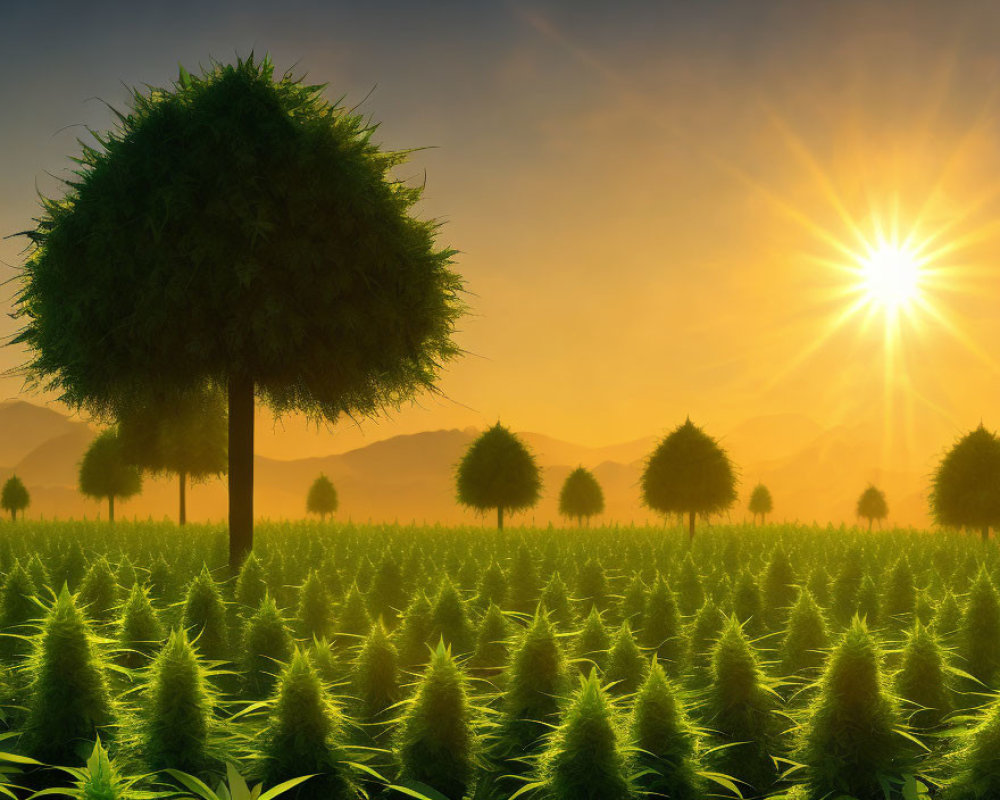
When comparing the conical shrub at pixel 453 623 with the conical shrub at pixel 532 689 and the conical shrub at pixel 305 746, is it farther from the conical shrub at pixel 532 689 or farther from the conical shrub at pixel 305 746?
the conical shrub at pixel 305 746

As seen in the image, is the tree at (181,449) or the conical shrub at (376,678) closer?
the conical shrub at (376,678)

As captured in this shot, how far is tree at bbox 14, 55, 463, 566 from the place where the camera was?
13.5m

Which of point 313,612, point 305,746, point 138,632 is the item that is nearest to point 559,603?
point 313,612

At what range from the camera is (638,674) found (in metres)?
7.18

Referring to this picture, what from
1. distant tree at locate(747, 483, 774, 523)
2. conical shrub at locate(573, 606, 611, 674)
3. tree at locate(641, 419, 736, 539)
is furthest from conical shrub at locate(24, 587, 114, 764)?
distant tree at locate(747, 483, 774, 523)

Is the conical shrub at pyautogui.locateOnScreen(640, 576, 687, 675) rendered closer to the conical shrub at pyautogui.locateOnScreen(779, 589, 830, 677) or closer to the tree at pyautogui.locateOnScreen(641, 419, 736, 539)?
the conical shrub at pyautogui.locateOnScreen(779, 589, 830, 677)

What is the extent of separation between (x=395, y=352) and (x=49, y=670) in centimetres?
949

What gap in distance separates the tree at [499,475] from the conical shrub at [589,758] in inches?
1028

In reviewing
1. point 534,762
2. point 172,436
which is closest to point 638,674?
point 534,762

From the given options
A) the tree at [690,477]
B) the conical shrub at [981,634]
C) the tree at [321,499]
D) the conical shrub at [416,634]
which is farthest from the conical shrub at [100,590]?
the tree at [321,499]

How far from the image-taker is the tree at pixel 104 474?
131ft

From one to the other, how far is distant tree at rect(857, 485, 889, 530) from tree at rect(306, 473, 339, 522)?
40549mm

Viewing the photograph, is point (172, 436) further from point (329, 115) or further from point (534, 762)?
point (534, 762)

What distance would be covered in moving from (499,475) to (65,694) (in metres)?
25.3
